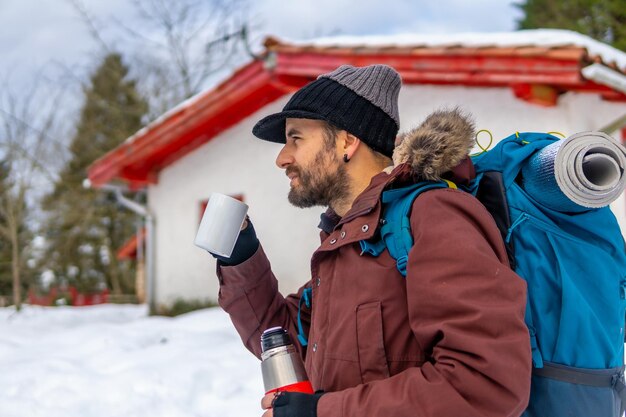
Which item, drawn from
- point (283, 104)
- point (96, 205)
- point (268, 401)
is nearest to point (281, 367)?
point (268, 401)

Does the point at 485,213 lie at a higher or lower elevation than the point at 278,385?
higher

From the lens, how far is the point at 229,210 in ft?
6.77

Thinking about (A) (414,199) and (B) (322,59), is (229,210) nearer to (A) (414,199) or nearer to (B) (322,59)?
(A) (414,199)

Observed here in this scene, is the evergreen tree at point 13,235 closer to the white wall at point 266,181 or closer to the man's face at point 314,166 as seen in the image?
the white wall at point 266,181

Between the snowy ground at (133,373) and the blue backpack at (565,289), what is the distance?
3.67 m

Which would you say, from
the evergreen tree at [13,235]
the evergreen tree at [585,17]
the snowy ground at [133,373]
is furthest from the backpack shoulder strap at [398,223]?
the evergreen tree at [585,17]

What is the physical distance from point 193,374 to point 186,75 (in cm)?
1759

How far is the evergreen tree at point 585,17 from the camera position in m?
20.4

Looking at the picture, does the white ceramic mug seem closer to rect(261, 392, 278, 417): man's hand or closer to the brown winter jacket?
the brown winter jacket

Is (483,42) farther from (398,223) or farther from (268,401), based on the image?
(268,401)

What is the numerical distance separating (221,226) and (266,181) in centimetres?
755

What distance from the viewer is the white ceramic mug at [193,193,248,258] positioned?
2012 mm

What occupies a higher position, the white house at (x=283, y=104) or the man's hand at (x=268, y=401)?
the white house at (x=283, y=104)

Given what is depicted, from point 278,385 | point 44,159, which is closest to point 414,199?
point 278,385
